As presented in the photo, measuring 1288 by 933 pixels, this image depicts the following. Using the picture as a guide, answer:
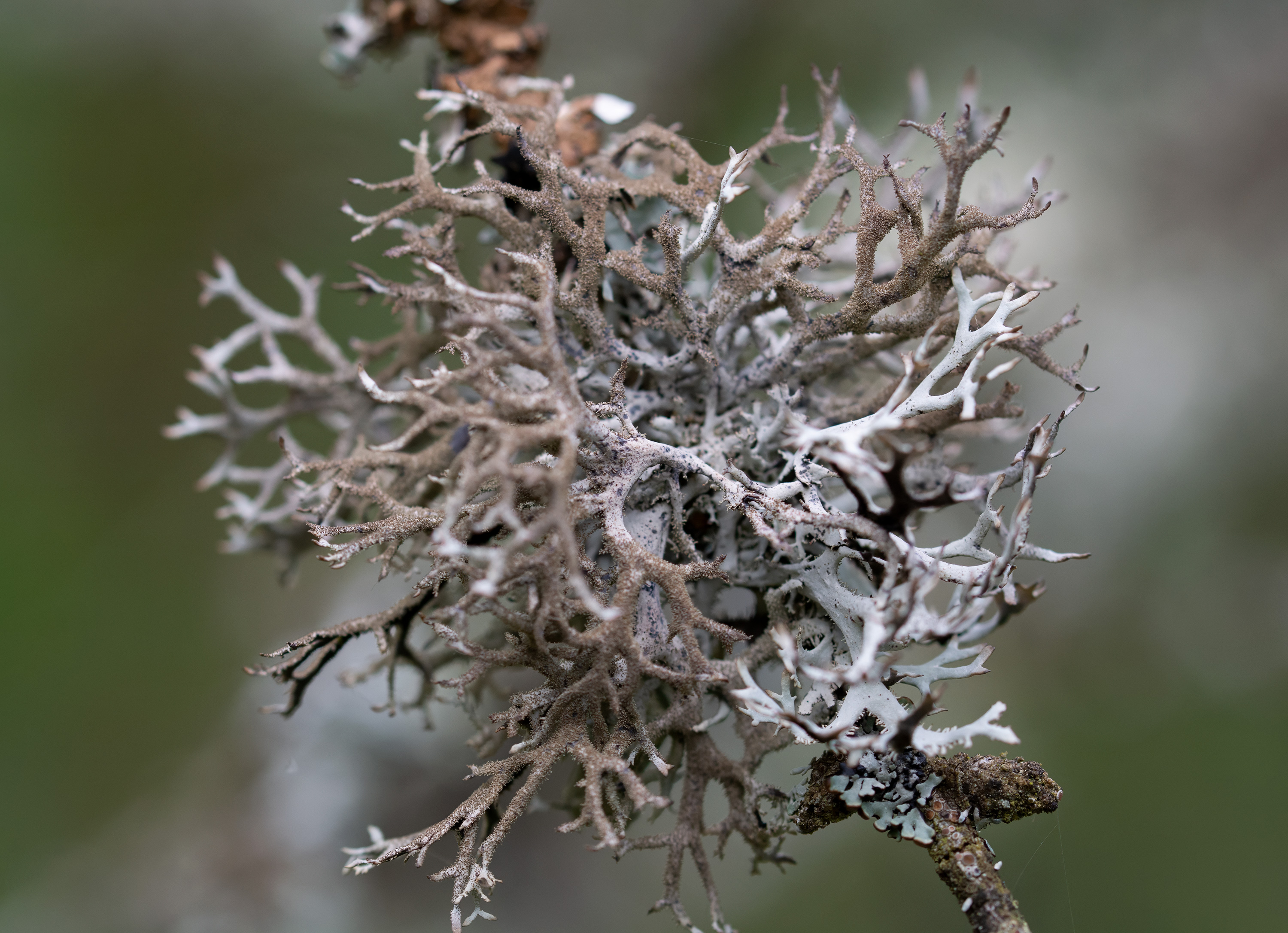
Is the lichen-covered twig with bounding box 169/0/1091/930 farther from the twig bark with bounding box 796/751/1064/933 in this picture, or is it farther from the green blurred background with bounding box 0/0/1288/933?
the green blurred background with bounding box 0/0/1288/933

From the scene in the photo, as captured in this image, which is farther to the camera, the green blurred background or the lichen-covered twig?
the green blurred background

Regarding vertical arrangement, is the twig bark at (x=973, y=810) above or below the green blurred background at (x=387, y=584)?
below

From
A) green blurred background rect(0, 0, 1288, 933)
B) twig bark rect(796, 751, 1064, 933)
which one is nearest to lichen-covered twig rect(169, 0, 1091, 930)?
twig bark rect(796, 751, 1064, 933)

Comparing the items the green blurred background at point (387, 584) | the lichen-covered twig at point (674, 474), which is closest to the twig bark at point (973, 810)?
the lichen-covered twig at point (674, 474)

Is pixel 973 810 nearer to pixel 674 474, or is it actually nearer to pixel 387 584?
pixel 674 474

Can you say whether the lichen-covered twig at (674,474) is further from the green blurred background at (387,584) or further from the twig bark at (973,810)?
the green blurred background at (387,584)

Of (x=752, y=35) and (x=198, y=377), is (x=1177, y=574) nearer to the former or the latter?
(x=752, y=35)

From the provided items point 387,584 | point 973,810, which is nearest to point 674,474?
point 973,810

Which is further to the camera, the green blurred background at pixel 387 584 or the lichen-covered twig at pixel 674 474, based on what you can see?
the green blurred background at pixel 387 584
